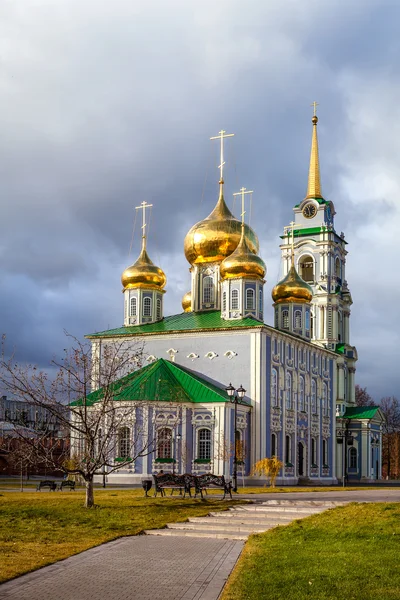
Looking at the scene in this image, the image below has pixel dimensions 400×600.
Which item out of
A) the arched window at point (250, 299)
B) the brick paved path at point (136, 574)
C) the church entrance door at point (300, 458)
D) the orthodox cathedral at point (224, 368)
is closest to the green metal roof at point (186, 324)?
the orthodox cathedral at point (224, 368)

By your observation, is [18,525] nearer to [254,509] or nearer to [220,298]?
[254,509]

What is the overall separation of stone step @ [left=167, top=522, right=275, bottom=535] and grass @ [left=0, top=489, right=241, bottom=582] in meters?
0.55

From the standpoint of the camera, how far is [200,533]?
1848cm

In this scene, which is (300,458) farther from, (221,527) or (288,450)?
(221,527)

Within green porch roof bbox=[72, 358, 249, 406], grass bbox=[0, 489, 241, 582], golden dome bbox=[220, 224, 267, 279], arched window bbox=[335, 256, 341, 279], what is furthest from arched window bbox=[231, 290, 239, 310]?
grass bbox=[0, 489, 241, 582]

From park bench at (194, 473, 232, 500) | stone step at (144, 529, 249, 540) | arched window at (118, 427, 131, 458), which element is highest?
arched window at (118, 427, 131, 458)

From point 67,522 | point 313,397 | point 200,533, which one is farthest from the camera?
point 313,397

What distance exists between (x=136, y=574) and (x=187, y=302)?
51.4m

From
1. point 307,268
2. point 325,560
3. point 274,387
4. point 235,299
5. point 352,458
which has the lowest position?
point 352,458

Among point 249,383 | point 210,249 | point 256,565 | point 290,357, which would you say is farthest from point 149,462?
point 256,565

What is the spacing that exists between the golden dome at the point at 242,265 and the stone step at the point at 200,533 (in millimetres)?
34829

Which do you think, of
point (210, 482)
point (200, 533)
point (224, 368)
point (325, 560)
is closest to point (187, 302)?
point (224, 368)

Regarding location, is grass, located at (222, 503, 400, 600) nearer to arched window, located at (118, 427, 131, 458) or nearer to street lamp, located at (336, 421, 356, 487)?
arched window, located at (118, 427, 131, 458)

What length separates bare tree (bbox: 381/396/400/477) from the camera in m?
87.7
